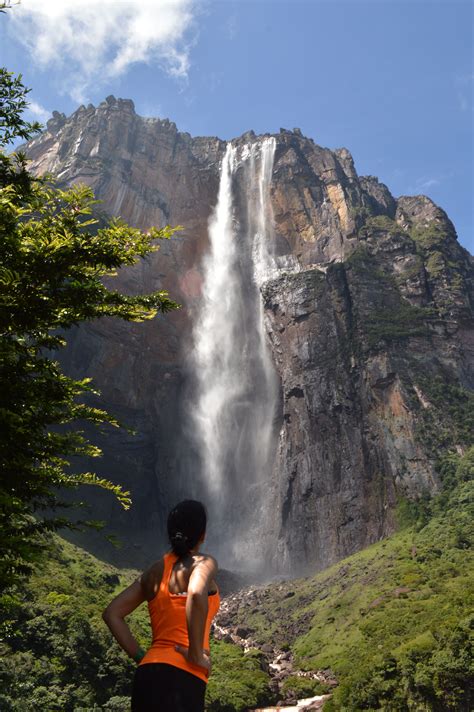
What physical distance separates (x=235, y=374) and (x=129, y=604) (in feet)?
245

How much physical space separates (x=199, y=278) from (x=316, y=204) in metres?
26.4

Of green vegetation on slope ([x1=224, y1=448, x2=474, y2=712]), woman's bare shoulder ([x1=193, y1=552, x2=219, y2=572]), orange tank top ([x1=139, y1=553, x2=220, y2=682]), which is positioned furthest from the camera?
green vegetation on slope ([x1=224, y1=448, x2=474, y2=712])

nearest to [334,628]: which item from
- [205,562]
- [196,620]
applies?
[205,562]

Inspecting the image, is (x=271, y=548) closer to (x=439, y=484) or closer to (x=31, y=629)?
(x=439, y=484)

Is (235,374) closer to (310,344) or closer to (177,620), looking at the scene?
(310,344)

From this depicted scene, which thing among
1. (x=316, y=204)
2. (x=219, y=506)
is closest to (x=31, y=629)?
(x=219, y=506)

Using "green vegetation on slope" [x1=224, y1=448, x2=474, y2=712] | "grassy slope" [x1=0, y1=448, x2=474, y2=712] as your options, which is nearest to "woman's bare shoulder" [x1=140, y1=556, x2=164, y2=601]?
"grassy slope" [x1=0, y1=448, x2=474, y2=712]

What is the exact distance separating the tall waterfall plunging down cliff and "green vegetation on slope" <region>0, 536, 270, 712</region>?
3391cm

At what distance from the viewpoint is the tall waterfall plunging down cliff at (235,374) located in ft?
231

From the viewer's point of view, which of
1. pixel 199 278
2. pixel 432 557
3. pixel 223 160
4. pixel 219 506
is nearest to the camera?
pixel 432 557

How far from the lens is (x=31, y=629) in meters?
23.8

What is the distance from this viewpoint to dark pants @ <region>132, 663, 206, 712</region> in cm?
299

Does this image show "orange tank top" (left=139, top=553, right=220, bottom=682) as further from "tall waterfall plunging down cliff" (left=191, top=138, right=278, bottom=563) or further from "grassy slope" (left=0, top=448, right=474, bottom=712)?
"tall waterfall plunging down cliff" (left=191, top=138, right=278, bottom=563)

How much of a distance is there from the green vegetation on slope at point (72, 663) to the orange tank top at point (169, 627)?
43.4ft
